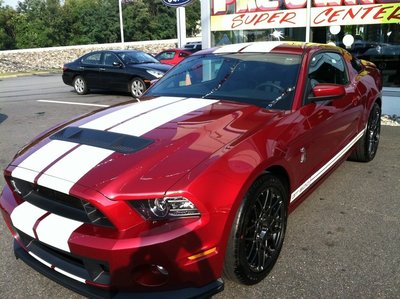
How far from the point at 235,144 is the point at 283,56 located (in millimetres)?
1516

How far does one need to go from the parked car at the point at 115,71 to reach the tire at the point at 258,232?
8.80 m

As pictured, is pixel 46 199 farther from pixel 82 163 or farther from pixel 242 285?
pixel 242 285

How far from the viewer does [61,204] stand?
2.34 meters

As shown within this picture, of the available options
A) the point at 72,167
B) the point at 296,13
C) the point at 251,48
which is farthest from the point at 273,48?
the point at 296,13

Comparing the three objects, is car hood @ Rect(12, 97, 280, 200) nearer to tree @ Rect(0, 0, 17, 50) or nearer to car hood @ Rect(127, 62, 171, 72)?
car hood @ Rect(127, 62, 171, 72)

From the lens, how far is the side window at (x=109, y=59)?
12362 millimetres

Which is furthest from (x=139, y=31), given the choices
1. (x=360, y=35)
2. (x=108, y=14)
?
(x=360, y=35)

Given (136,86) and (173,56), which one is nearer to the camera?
(136,86)

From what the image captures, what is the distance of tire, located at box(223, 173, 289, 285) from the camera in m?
2.43

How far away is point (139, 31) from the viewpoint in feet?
198

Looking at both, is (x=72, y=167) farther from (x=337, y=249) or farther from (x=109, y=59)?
(x=109, y=59)

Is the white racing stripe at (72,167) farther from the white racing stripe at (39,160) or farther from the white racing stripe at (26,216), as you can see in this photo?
the white racing stripe at (26,216)

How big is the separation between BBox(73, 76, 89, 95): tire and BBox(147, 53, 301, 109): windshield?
31.4 ft

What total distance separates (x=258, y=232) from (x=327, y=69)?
216 centimetres
